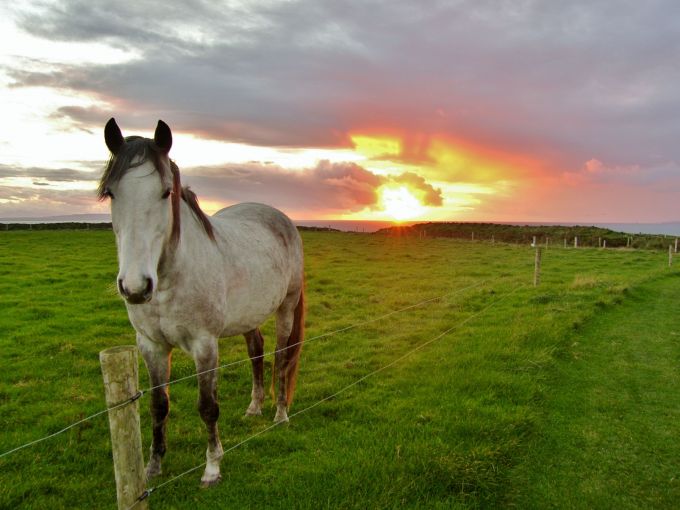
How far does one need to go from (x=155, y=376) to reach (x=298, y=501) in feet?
5.78

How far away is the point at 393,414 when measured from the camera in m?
5.66

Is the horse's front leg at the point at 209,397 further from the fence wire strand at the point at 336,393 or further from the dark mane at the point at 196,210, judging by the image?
the dark mane at the point at 196,210

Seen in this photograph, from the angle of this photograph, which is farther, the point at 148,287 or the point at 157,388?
the point at 157,388

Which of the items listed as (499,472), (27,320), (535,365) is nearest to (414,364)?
(535,365)

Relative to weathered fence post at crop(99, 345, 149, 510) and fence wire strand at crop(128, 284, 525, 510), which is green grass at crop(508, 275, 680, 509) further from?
weathered fence post at crop(99, 345, 149, 510)

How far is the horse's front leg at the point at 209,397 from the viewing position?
412 centimetres

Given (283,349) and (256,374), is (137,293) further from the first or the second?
(256,374)

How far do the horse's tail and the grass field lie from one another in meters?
0.39

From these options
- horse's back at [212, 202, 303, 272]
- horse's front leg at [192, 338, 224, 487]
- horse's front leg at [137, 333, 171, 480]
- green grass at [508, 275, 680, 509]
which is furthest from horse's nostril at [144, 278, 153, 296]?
green grass at [508, 275, 680, 509]

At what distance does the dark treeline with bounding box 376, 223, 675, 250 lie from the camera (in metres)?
43.0

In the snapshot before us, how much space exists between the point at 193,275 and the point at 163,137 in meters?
1.23

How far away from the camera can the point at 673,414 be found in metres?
6.00

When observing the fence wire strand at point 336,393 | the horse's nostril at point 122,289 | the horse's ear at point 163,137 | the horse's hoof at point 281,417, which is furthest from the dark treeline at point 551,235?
the horse's nostril at point 122,289

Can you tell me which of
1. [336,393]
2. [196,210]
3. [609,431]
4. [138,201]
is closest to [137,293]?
[138,201]
